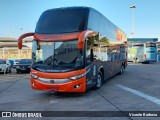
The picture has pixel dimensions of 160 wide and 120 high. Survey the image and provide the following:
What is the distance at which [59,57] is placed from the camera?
36.3ft

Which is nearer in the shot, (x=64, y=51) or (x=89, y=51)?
(x=64, y=51)

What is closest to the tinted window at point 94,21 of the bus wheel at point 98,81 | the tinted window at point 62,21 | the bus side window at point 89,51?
the tinted window at point 62,21

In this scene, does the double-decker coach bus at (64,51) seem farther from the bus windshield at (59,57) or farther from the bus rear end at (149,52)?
the bus rear end at (149,52)

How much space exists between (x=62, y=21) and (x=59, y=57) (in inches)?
61.9

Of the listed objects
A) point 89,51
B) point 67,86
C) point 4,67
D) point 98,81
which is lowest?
point 4,67

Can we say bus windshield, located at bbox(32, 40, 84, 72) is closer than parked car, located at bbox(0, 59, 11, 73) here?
Yes

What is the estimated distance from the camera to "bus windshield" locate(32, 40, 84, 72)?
35.8ft

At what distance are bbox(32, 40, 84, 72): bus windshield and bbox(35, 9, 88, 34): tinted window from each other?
1.91ft

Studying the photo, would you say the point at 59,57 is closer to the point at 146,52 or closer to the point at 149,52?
the point at 146,52

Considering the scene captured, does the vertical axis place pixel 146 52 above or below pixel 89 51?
below

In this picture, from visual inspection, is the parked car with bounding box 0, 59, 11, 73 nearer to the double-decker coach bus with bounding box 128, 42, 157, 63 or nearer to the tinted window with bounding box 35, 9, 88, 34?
the tinted window with bounding box 35, 9, 88, 34

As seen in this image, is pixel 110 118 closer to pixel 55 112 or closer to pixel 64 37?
pixel 55 112

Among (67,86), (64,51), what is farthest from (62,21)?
(67,86)

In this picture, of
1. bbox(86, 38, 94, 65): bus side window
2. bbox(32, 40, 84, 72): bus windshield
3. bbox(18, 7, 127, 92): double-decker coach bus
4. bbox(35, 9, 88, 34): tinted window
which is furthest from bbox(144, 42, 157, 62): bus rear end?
bbox(32, 40, 84, 72): bus windshield
